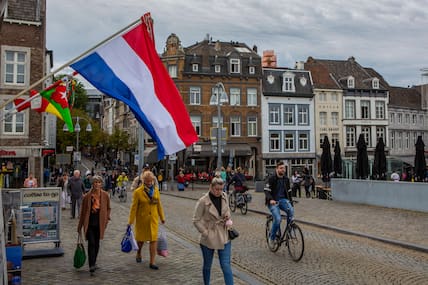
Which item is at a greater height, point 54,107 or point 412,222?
point 54,107

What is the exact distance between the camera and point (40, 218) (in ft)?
32.6

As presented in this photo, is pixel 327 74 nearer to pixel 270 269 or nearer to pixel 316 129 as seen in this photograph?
pixel 316 129

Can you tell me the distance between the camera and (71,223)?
49.1 ft

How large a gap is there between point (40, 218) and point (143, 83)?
450 centimetres

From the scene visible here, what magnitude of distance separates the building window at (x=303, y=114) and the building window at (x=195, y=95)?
11.8 meters

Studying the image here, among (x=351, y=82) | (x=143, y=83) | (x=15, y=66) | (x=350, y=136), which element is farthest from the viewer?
(x=351, y=82)

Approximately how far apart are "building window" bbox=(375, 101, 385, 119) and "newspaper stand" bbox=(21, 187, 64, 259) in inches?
1923

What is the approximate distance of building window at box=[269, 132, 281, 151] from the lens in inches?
1881

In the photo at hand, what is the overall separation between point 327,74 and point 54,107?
4598cm

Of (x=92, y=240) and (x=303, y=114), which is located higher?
(x=303, y=114)

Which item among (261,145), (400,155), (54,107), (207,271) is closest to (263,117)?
(261,145)

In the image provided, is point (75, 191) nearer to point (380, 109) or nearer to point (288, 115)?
point (288, 115)

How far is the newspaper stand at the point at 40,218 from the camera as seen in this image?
9734mm

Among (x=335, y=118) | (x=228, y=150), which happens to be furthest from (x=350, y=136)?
(x=228, y=150)
